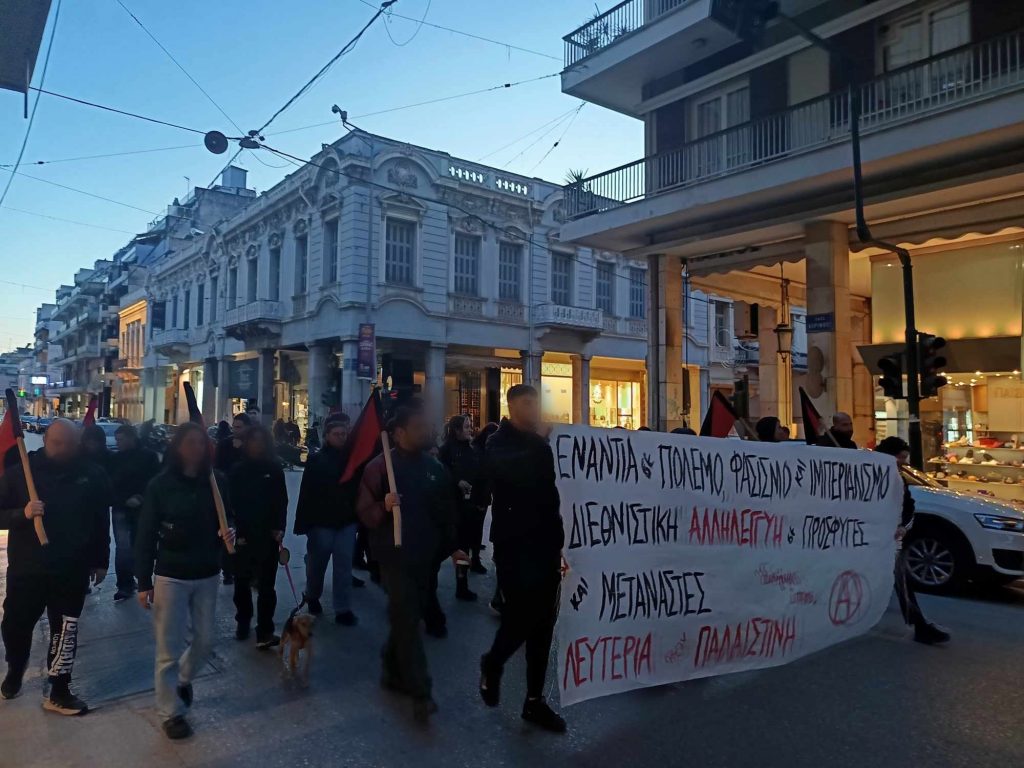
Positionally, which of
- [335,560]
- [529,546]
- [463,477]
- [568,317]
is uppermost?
[568,317]

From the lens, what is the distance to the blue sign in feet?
43.8

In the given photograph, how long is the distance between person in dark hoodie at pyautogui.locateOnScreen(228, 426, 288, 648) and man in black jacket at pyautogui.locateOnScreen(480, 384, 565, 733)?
7.58ft

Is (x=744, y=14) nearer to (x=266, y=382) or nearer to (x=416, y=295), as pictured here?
(x=416, y=295)

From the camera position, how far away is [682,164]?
15359 millimetres

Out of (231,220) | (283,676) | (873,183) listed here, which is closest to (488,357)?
(231,220)

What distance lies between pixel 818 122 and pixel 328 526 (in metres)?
11.5


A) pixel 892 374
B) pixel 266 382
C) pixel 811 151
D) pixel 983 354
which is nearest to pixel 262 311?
pixel 266 382

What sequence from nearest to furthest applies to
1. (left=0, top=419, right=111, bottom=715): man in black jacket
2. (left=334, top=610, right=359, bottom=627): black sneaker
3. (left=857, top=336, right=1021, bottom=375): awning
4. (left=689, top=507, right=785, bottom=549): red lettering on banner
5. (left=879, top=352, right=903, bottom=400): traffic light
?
(left=0, top=419, right=111, bottom=715): man in black jacket < (left=689, top=507, right=785, bottom=549): red lettering on banner < (left=334, top=610, right=359, bottom=627): black sneaker < (left=879, top=352, right=903, bottom=400): traffic light < (left=857, top=336, right=1021, bottom=375): awning

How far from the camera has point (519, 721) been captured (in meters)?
4.29

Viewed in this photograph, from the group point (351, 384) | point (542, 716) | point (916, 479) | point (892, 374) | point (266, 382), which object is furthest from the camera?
point (266, 382)

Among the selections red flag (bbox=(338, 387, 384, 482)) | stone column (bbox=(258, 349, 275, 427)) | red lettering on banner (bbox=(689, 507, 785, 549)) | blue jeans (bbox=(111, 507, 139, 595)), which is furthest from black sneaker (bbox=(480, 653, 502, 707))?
stone column (bbox=(258, 349, 275, 427))

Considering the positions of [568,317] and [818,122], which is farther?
[568,317]

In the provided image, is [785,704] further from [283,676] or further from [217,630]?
[217,630]

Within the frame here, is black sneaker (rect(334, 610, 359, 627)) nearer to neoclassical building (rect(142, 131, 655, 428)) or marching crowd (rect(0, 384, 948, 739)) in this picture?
marching crowd (rect(0, 384, 948, 739))
